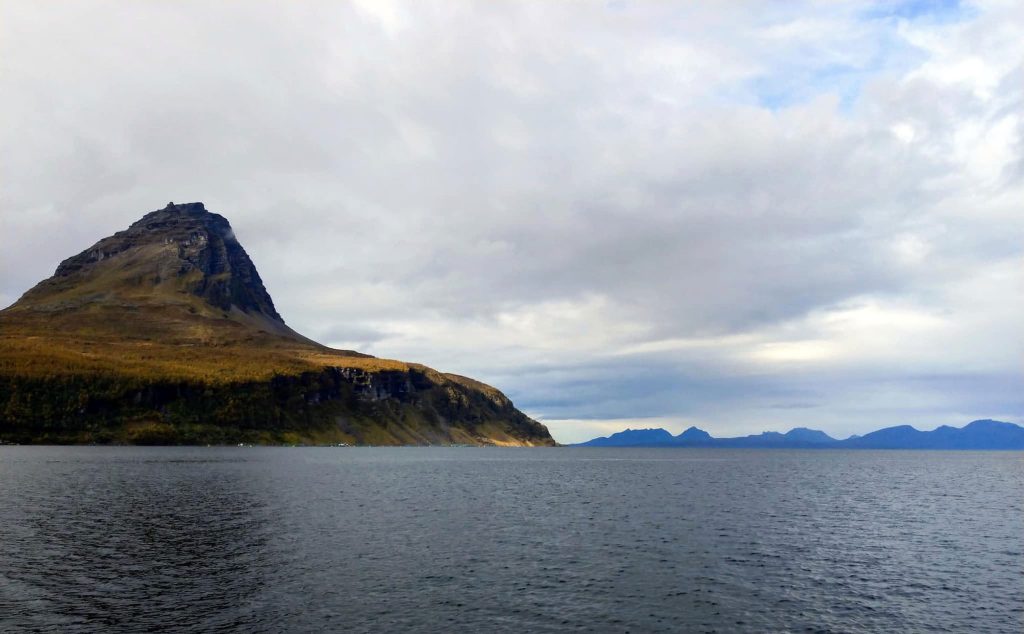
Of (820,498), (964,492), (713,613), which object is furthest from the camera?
(964,492)

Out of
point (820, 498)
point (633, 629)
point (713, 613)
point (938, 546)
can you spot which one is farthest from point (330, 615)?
point (820, 498)

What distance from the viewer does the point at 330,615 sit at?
4253 cm

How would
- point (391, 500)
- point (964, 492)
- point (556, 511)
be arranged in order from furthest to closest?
point (964, 492), point (391, 500), point (556, 511)

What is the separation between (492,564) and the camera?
193 feet

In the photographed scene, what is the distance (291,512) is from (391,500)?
21455 millimetres

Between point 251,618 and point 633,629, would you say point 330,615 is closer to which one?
point 251,618

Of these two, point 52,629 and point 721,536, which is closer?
point 52,629

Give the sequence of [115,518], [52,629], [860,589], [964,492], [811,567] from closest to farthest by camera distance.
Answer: [52,629] < [860,589] < [811,567] < [115,518] < [964,492]

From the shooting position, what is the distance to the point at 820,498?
417 feet

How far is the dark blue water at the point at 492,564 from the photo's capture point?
1699 inches

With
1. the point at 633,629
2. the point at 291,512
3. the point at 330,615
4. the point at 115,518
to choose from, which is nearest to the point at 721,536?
the point at 633,629

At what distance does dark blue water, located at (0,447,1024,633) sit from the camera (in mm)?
43156

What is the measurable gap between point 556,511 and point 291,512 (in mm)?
38074

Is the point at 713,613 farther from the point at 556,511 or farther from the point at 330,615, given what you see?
the point at 556,511
